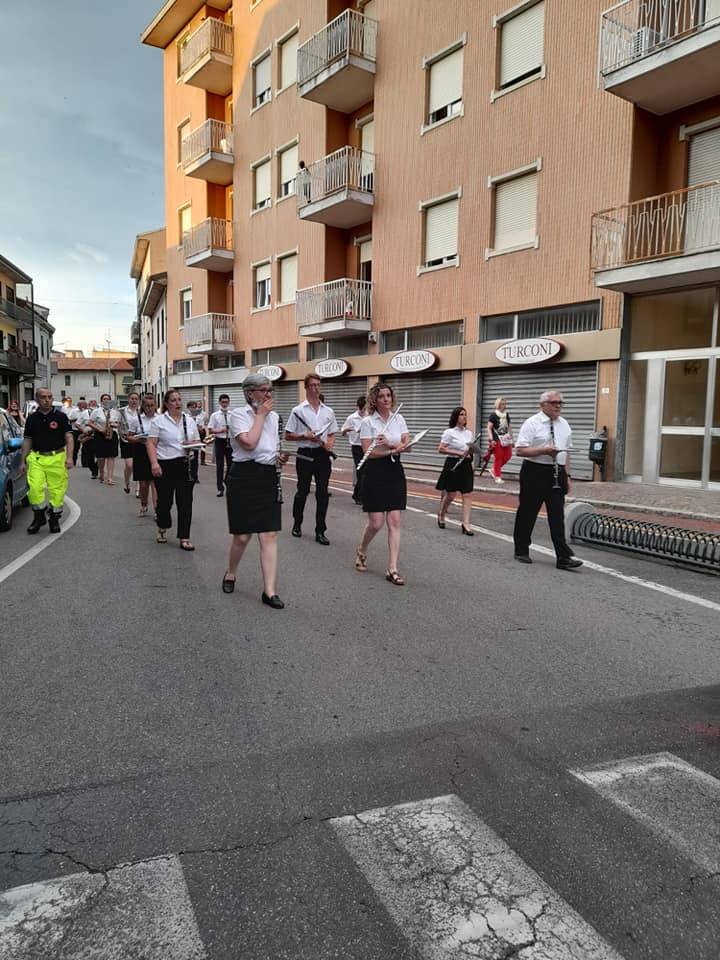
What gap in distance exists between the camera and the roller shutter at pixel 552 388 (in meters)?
15.2

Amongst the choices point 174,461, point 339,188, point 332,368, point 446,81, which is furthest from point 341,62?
point 174,461

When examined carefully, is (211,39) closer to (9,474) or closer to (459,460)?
(9,474)

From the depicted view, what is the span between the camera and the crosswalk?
6.45 feet

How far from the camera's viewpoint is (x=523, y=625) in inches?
207

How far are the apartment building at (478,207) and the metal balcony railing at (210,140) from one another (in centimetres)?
9

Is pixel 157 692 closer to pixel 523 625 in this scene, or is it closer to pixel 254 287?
pixel 523 625

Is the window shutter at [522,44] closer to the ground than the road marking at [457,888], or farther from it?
farther from it

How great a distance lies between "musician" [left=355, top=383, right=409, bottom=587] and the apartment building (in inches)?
339

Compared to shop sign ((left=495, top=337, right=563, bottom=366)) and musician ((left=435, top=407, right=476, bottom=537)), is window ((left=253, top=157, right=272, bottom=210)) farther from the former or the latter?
musician ((left=435, top=407, right=476, bottom=537))

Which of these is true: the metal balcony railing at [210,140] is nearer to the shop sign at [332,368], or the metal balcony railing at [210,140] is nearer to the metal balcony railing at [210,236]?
the metal balcony railing at [210,236]

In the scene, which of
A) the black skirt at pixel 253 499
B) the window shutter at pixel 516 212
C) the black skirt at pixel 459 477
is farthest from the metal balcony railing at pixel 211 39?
the black skirt at pixel 253 499

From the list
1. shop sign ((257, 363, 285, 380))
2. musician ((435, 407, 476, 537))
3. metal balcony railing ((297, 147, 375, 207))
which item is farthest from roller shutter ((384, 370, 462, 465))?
musician ((435, 407, 476, 537))

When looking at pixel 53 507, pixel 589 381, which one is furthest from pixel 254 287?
pixel 53 507

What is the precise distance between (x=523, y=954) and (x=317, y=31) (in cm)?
2606
